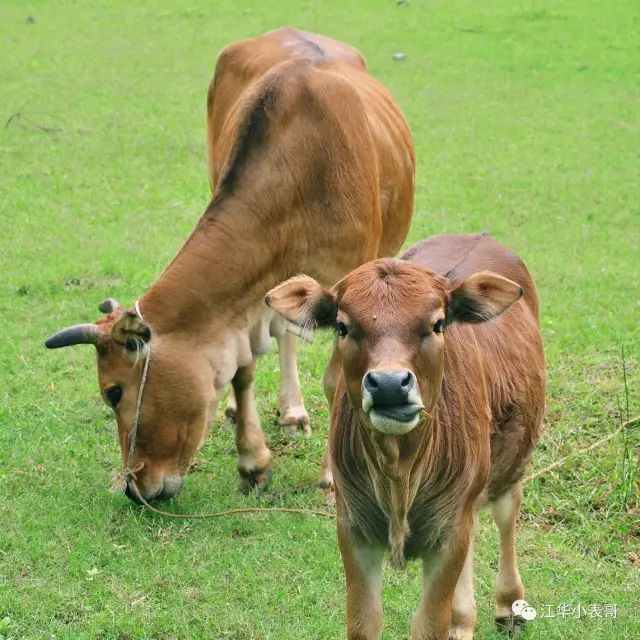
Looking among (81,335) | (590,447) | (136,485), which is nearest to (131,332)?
(81,335)

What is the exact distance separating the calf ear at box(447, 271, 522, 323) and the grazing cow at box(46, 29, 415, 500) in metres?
2.02

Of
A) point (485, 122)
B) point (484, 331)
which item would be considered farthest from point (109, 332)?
point (485, 122)

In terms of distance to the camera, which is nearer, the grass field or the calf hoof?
the calf hoof

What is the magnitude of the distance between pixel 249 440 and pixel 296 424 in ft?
2.27

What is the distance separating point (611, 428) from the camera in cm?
630

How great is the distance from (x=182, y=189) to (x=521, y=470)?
7158 mm

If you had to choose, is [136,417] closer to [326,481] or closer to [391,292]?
[326,481]

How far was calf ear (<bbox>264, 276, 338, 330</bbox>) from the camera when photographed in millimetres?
3885

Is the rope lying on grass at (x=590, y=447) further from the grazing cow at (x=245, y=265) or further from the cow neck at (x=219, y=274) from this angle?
the cow neck at (x=219, y=274)

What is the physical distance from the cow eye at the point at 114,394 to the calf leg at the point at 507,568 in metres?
1.92

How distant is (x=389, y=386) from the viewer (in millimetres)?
3342

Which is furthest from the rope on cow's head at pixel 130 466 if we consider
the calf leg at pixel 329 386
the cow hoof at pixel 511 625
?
the cow hoof at pixel 511 625

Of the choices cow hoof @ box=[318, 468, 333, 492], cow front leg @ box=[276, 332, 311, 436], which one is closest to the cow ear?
cow hoof @ box=[318, 468, 333, 492]

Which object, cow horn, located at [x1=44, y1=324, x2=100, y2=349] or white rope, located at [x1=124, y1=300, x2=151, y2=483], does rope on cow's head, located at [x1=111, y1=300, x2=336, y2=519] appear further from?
cow horn, located at [x1=44, y1=324, x2=100, y2=349]
